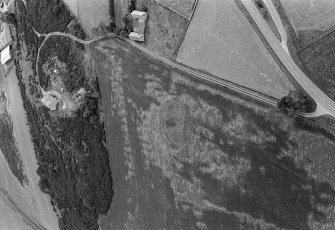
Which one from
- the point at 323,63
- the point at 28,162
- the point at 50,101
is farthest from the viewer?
the point at 28,162

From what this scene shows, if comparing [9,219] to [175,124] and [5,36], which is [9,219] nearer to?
[5,36]

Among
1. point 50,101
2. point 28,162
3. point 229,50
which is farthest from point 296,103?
point 28,162

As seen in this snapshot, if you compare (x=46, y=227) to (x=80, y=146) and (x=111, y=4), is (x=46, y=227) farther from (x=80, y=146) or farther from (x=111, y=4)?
(x=111, y=4)

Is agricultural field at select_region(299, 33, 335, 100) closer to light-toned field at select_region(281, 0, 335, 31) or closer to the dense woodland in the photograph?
light-toned field at select_region(281, 0, 335, 31)

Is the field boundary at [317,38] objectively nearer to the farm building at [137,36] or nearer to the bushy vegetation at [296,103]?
the bushy vegetation at [296,103]

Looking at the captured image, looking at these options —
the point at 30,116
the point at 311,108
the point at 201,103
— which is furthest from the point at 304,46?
the point at 30,116

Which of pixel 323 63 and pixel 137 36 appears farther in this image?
pixel 137 36

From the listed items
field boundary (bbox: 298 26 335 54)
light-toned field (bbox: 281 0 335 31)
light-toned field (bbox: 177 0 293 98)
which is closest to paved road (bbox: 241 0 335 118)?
light-toned field (bbox: 177 0 293 98)
